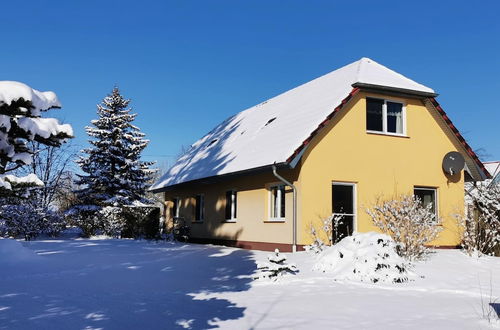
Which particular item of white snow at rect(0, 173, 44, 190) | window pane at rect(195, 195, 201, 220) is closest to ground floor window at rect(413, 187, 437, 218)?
window pane at rect(195, 195, 201, 220)

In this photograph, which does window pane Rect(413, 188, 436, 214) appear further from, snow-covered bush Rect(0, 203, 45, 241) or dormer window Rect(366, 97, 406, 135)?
snow-covered bush Rect(0, 203, 45, 241)

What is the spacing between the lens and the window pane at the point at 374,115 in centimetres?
1495

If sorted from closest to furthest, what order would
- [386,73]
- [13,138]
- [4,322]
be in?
1. [13,138]
2. [4,322]
3. [386,73]

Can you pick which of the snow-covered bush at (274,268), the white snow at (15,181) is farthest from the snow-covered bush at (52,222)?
the white snow at (15,181)

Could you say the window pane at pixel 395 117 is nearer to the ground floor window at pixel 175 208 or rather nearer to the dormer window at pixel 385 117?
the dormer window at pixel 385 117

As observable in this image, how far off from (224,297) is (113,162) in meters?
25.7

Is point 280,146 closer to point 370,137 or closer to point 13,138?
point 370,137

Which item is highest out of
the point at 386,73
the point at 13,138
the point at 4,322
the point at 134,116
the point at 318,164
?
the point at 134,116

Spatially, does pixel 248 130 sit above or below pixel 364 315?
above

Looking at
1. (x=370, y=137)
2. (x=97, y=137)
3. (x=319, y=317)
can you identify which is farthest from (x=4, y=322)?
(x=97, y=137)

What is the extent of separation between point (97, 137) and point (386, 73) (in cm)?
2222

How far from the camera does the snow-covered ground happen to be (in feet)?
18.8

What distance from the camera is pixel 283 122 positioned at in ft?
53.3

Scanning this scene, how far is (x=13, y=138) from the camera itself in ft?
13.9
